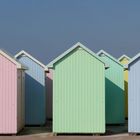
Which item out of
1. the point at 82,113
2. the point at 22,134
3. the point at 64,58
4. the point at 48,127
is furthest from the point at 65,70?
the point at 48,127

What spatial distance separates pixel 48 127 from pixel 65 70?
17.3 feet

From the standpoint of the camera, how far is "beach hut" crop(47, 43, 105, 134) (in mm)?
22891

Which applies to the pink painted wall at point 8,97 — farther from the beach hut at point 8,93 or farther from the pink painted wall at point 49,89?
the pink painted wall at point 49,89

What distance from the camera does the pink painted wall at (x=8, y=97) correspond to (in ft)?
74.3

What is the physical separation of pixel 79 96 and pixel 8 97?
124 inches

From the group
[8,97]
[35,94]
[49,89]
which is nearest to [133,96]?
[8,97]

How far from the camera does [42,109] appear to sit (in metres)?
27.8

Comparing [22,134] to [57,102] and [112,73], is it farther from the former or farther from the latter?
[112,73]

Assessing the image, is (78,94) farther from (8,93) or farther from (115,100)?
(115,100)

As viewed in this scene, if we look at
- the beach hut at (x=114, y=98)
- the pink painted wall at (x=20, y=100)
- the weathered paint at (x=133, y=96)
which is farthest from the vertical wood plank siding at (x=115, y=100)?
the pink painted wall at (x=20, y=100)

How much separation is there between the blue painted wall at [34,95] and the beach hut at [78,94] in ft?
15.7

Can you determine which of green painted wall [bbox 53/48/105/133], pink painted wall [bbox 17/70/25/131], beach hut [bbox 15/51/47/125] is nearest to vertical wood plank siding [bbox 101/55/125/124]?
beach hut [bbox 15/51/47/125]

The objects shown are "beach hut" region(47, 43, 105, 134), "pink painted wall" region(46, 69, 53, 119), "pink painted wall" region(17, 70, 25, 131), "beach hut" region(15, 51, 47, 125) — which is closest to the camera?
"beach hut" region(47, 43, 105, 134)

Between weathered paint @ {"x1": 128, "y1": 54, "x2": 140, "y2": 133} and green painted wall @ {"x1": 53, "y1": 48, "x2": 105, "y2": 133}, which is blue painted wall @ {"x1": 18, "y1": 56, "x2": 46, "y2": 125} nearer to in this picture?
green painted wall @ {"x1": 53, "y1": 48, "x2": 105, "y2": 133}
